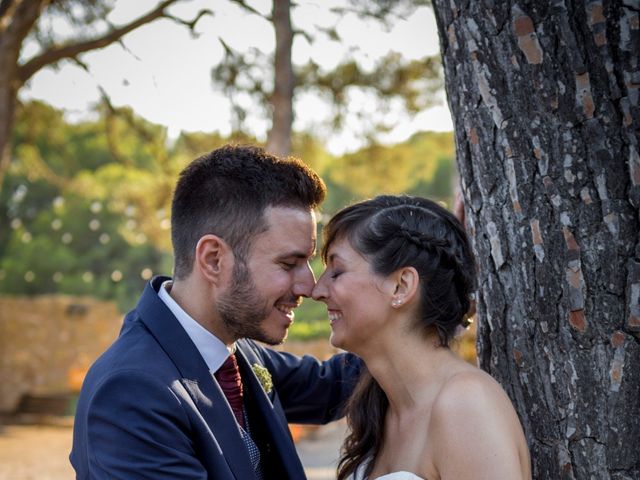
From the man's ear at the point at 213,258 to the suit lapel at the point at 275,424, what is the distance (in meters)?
0.40

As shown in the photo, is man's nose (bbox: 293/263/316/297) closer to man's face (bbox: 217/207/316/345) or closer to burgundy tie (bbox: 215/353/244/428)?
man's face (bbox: 217/207/316/345)

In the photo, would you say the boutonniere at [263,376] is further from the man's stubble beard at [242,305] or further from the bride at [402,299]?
the bride at [402,299]

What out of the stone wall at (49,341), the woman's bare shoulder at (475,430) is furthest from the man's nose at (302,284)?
the stone wall at (49,341)

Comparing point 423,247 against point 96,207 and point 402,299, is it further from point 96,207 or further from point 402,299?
point 96,207

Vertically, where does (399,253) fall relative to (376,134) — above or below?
below

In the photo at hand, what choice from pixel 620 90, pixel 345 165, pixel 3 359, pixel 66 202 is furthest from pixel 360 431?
pixel 66 202

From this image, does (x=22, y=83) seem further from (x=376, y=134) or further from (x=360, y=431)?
(x=360, y=431)

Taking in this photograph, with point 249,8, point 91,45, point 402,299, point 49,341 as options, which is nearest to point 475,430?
point 402,299

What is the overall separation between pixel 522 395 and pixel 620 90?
868mm

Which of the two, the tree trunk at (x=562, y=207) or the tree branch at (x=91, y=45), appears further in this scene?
the tree branch at (x=91, y=45)

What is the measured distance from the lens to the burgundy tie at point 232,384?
2895 mm

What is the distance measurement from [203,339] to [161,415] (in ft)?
1.52

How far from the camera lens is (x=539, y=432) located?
7.70ft

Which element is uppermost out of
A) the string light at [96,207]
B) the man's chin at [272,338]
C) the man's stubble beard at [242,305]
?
the string light at [96,207]
